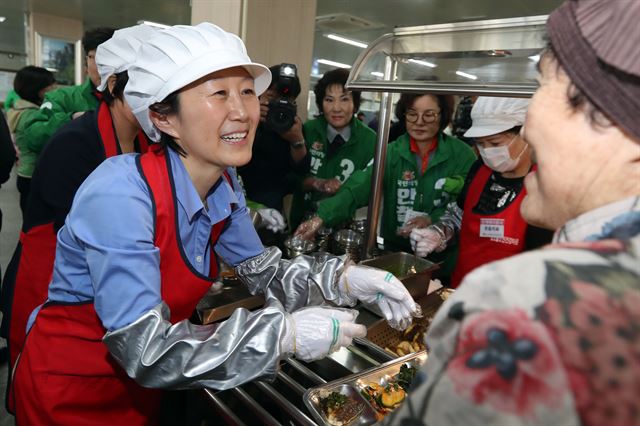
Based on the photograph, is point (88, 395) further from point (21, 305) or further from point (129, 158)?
point (21, 305)

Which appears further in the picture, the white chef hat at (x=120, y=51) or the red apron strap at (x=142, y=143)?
the red apron strap at (x=142, y=143)

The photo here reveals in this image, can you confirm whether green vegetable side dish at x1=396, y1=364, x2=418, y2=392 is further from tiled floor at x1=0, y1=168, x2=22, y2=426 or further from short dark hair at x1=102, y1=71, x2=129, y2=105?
tiled floor at x1=0, y1=168, x2=22, y2=426

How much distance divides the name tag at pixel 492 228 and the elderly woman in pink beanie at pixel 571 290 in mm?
1316

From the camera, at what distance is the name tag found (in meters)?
1.81

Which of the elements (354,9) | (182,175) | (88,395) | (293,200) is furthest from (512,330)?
(354,9)

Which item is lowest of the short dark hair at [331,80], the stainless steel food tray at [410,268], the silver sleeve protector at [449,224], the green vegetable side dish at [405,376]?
the green vegetable side dish at [405,376]

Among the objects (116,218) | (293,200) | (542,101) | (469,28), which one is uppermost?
(469,28)

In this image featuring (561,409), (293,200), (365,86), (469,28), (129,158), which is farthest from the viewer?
(293,200)

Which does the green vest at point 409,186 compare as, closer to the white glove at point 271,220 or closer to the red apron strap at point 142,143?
the white glove at point 271,220

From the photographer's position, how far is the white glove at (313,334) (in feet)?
3.11

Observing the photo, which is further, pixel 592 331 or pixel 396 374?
pixel 396 374

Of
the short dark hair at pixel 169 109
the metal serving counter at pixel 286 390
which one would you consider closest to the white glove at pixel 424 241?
A: the metal serving counter at pixel 286 390

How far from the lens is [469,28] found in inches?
59.5

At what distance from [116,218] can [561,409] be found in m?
0.83
